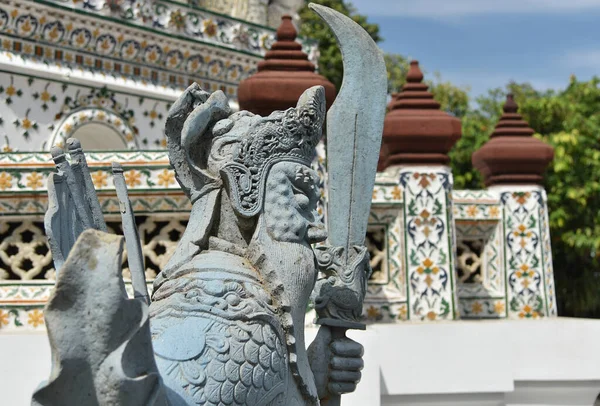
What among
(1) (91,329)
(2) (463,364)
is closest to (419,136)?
(2) (463,364)

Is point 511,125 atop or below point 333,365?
atop

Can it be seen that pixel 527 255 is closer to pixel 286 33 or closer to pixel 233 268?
pixel 286 33

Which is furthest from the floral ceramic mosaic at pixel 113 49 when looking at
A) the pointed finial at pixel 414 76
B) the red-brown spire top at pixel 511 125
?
the red-brown spire top at pixel 511 125

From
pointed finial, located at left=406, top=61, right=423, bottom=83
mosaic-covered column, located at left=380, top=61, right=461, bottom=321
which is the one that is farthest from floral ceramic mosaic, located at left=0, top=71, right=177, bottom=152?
mosaic-covered column, located at left=380, top=61, right=461, bottom=321

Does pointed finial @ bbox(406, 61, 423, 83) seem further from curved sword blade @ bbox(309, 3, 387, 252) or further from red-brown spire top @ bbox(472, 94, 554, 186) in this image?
curved sword blade @ bbox(309, 3, 387, 252)

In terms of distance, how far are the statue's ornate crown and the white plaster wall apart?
2324mm

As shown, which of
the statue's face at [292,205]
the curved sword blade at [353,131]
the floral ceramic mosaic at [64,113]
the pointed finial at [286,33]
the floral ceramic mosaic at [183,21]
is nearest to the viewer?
Result: the statue's face at [292,205]

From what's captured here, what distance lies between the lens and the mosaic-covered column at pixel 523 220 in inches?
280

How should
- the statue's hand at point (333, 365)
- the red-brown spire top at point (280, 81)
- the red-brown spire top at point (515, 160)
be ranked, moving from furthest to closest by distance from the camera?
the red-brown spire top at point (515, 160), the red-brown spire top at point (280, 81), the statue's hand at point (333, 365)

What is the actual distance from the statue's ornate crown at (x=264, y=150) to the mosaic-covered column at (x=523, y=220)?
13.7ft

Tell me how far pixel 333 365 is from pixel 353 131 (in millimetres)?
863

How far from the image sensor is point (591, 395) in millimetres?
6652

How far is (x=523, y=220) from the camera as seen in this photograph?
7242 millimetres

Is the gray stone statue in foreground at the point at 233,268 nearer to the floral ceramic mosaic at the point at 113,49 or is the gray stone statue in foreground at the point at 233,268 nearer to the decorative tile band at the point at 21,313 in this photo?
the decorative tile band at the point at 21,313
